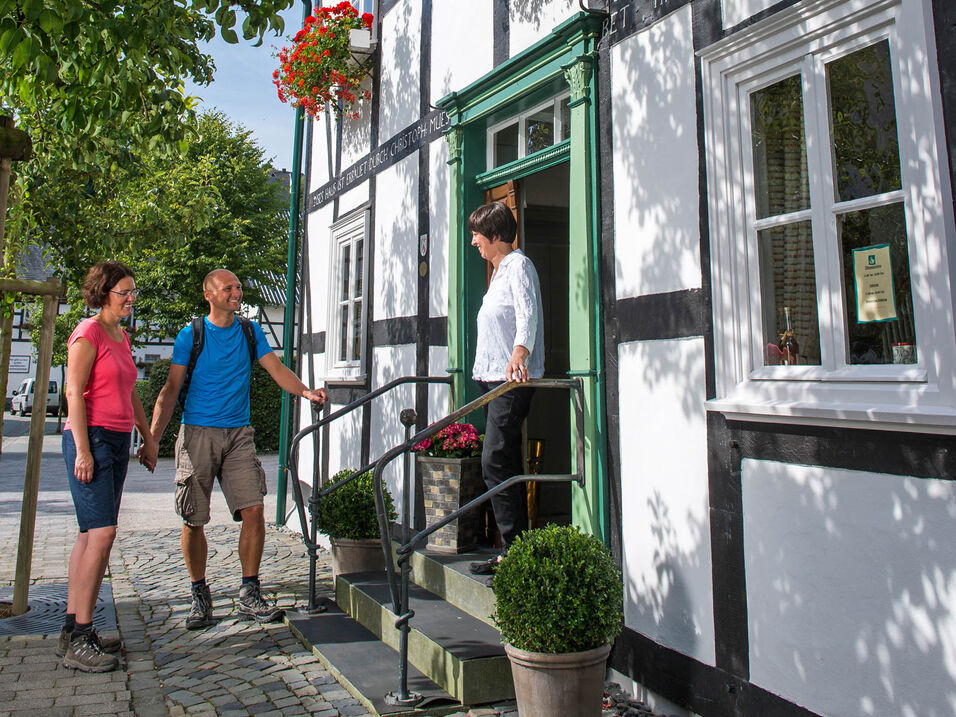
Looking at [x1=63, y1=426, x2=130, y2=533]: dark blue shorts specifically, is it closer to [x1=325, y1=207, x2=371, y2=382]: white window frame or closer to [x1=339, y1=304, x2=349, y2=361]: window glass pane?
[x1=325, y1=207, x2=371, y2=382]: white window frame

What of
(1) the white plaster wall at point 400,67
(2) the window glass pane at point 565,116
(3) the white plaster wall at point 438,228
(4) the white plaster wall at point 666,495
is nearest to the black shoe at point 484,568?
(4) the white plaster wall at point 666,495

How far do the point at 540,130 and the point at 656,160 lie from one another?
1370 mm

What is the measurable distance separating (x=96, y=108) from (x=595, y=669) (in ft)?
13.0

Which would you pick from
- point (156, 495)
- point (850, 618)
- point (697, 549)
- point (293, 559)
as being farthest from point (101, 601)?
point (156, 495)

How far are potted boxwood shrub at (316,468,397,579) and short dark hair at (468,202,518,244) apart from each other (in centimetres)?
204

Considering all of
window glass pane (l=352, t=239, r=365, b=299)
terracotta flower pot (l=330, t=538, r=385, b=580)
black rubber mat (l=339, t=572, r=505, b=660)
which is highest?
window glass pane (l=352, t=239, r=365, b=299)

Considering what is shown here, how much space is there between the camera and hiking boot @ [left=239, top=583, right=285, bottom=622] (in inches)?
191

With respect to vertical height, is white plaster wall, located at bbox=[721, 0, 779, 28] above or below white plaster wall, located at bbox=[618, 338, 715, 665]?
above

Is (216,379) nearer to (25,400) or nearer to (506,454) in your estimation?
(506,454)

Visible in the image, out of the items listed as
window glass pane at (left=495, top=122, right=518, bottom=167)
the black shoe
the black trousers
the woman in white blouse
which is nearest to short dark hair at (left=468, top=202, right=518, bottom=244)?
the woman in white blouse

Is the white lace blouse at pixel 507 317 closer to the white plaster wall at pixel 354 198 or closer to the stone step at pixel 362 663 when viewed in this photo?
the stone step at pixel 362 663

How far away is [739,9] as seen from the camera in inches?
130

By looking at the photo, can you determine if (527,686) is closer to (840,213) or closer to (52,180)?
(840,213)

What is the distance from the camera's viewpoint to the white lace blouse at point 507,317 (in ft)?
13.4
